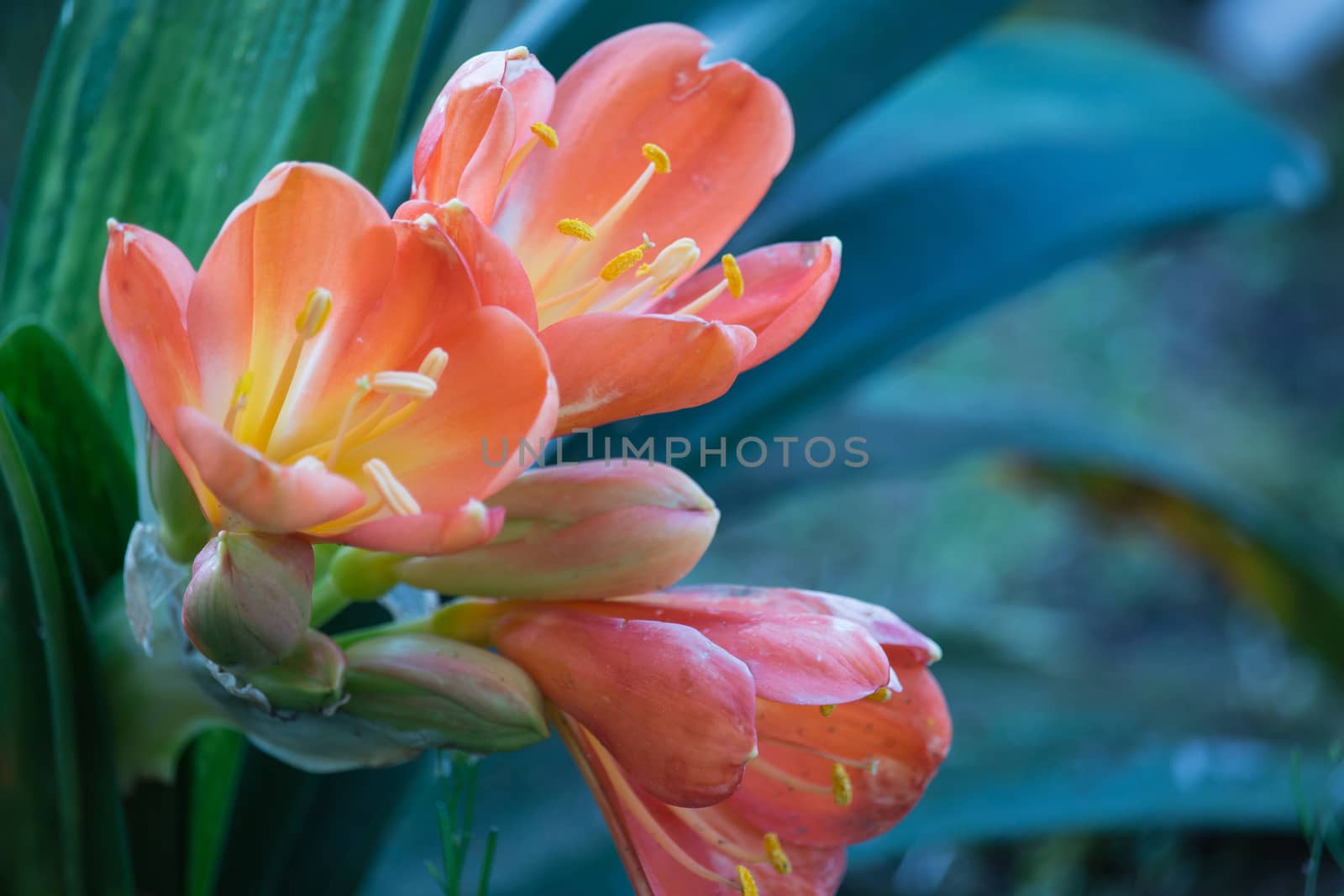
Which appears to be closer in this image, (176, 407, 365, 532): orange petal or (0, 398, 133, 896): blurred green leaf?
(176, 407, 365, 532): orange petal

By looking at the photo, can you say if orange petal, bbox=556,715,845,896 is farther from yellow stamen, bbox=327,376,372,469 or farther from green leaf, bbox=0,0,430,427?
green leaf, bbox=0,0,430,427

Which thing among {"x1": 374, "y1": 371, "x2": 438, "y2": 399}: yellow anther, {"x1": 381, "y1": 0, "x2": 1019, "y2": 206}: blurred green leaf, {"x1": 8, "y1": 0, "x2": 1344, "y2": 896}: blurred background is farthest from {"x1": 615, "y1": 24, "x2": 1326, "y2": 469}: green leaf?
{"x1": 374, "y1": 371, "x2": 438, "y2": 399}: yellow anther

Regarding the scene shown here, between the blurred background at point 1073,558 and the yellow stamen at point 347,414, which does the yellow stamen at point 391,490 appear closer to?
the yellow stamen at point 347,414

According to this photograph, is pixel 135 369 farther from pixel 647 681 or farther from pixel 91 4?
pixel 91 4

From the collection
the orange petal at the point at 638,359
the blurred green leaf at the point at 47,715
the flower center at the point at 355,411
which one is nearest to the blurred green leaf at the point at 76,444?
the blurred green leaf at the point at 47,715

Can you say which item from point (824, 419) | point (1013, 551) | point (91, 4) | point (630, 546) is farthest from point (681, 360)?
point (1013, 551)

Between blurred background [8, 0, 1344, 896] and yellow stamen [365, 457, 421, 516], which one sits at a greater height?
yellow stamen [365, 457, 421, 516]
